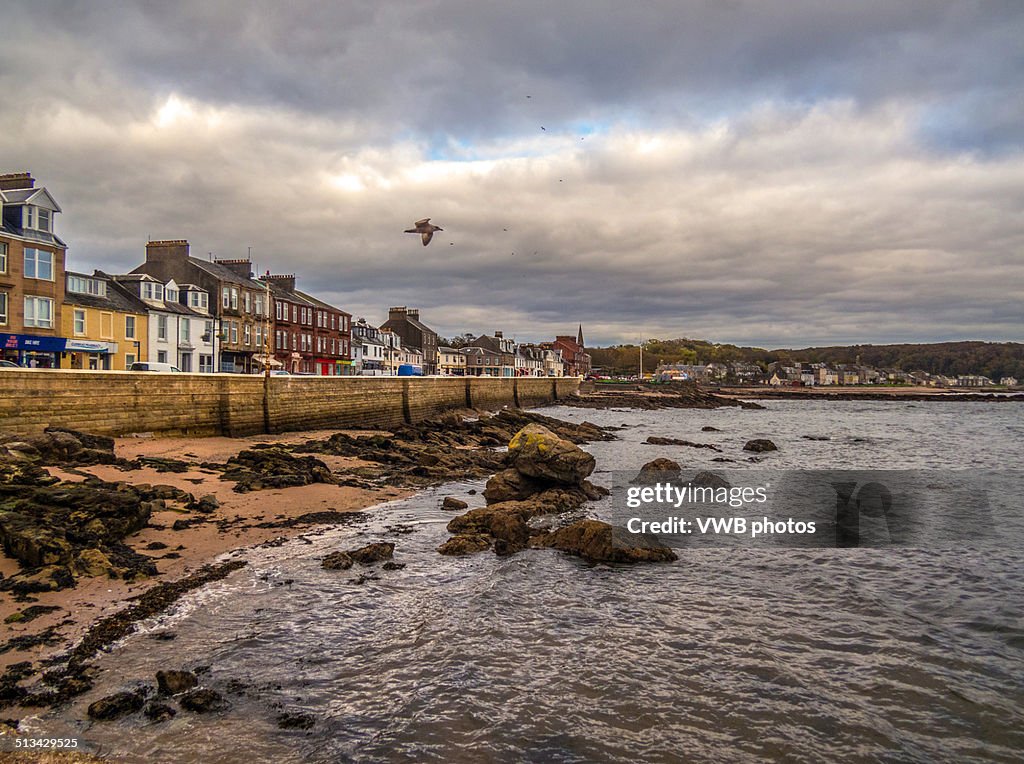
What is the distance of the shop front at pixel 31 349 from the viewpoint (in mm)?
28312

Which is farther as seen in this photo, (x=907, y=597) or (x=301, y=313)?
(x=301, y=313)

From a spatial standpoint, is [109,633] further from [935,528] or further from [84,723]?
[935,528]

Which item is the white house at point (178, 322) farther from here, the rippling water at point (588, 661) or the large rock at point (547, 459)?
the rippling water at point (588, 661)

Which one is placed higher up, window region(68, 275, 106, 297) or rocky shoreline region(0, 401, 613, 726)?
window region(68, 275, 106, 297)

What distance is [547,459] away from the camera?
1515 centimetres

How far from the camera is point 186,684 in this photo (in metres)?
5.82

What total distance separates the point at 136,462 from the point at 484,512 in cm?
906

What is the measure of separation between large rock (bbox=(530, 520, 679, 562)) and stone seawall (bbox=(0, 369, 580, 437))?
46.0ft

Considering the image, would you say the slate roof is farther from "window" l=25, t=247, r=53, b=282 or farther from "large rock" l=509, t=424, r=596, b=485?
"large rock" l=509, t=424, r=596, b=485

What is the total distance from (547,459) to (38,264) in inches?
1141

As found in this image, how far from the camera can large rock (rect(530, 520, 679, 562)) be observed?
10.7 meters

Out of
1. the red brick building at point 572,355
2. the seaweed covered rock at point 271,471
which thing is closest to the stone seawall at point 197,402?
the seaweed covered rock at point 271,471

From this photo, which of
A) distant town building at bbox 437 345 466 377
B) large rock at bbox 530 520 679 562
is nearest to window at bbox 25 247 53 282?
large rock at bbox 530 520 679 562

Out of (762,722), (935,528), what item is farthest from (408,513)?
(935,528)
